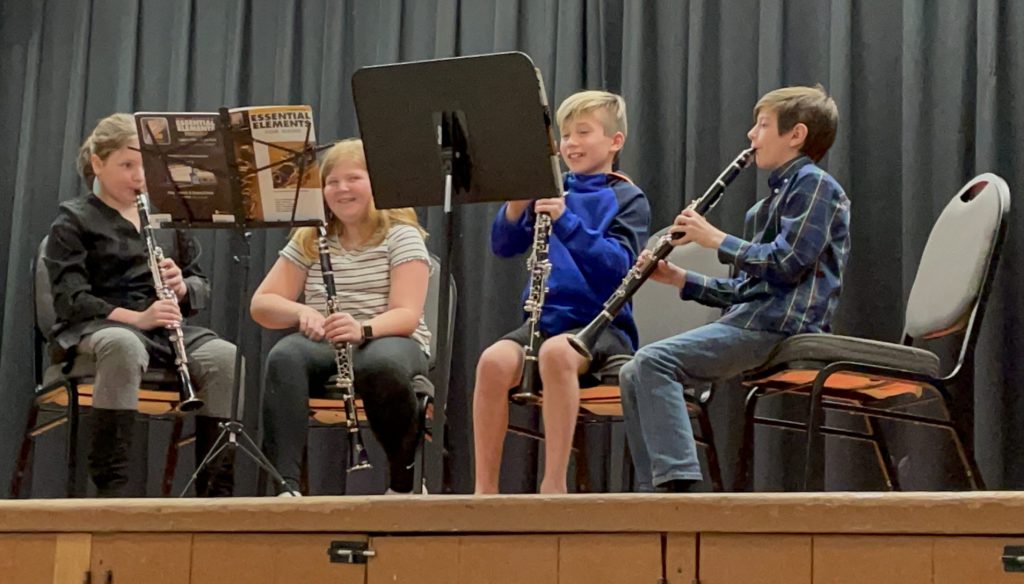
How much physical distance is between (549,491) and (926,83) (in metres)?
1.71

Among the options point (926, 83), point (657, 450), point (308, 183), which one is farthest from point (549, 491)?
point (926, 83)

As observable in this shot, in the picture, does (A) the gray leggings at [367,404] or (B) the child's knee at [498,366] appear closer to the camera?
(B) the child's knee at [498,366]

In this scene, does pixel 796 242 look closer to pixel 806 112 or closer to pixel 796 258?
pixel 796 258

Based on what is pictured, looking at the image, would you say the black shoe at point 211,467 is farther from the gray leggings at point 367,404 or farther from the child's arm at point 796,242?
the child's arm at point 796,242

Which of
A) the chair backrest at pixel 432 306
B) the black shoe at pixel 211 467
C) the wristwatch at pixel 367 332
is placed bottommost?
Answer: the black shoe at pixel 211 467

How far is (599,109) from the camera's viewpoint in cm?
315

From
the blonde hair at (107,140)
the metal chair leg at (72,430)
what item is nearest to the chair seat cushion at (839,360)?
the metal chair leg at (72,430)

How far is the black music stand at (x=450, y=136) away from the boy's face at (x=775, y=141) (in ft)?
2.30

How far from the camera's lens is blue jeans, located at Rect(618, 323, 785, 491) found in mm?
2643

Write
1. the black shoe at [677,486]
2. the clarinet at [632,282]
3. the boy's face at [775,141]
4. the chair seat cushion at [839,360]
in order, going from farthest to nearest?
Answer: the boy's face at [775,141], the clarinet at [632,282], the chair seat cushion at [839,360], the black shoe at [677,486]

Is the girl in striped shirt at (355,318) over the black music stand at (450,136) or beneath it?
beneath

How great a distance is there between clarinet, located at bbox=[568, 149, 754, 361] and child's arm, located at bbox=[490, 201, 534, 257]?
0.27m

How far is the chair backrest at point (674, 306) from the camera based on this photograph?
3.42 m

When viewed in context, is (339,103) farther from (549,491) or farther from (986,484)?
(986,484)
